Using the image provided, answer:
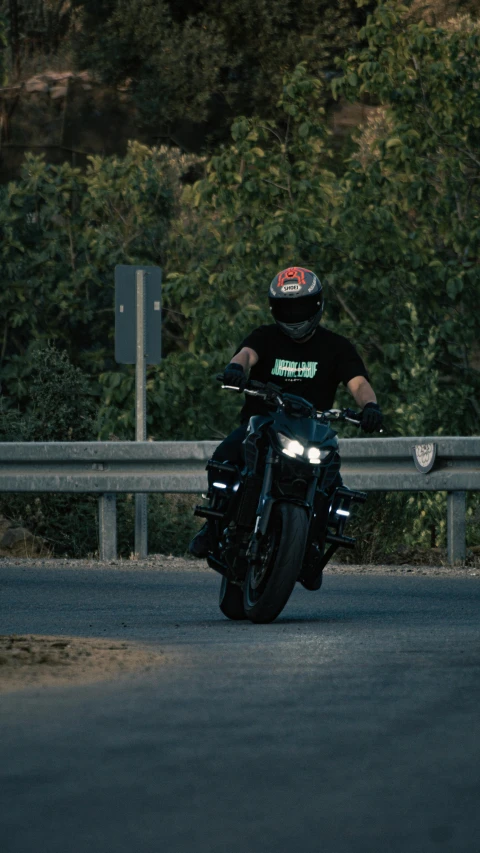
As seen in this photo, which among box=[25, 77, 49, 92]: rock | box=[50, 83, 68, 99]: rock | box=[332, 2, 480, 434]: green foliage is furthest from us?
box=[50, 83, 68, 99]: rock

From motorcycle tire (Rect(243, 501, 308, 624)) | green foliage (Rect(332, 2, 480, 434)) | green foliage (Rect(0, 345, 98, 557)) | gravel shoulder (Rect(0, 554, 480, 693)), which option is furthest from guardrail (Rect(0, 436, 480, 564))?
green foliage (Rect(332, 2, 480, 434))

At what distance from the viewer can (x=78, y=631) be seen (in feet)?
28.1

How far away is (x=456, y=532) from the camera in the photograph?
12.9m

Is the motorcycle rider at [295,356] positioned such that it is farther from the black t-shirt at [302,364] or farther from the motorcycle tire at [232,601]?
the motorcycle tire at [232,601]

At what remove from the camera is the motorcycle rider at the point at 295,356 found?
9.00 m

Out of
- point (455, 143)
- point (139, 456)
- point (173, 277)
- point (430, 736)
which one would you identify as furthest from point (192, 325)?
point (430, 736)

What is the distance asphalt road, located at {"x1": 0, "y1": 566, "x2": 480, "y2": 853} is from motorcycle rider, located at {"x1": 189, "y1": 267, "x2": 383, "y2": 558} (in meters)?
1.06

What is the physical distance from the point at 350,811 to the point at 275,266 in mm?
17098

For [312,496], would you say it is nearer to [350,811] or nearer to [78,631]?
[78,631]

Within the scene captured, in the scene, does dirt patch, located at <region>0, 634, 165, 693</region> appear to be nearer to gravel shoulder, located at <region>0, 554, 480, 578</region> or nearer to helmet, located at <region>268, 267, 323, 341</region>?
helmet, located at <region>268, 267, 323, 341</region>

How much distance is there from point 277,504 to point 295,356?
923 millimetres

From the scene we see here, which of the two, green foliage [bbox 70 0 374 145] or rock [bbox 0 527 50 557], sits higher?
green foliage [bbox 70 0 374 145]

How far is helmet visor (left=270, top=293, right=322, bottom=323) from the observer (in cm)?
899

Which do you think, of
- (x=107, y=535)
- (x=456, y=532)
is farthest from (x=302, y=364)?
(x=107, y=535)
